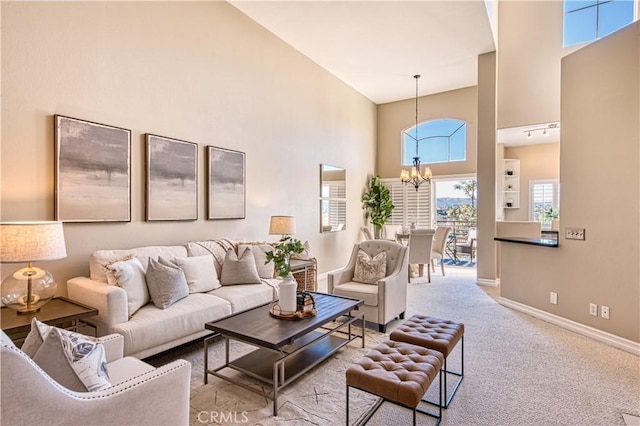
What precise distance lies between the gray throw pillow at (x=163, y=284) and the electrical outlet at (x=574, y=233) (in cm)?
425

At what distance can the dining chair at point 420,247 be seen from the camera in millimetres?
6340

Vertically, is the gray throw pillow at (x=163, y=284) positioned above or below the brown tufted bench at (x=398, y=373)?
above

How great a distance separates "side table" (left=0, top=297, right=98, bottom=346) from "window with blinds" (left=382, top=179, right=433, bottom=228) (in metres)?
7.16

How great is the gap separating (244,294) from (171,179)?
5.09 feet

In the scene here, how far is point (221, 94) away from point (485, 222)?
197 inches

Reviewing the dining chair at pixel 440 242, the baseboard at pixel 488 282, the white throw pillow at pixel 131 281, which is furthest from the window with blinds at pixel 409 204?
the white throw pillow at pixel 131 281

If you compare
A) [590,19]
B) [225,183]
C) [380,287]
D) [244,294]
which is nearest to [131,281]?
[244,294]

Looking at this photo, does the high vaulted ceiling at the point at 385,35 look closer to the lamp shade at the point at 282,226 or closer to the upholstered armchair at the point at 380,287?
the lamp shade at the point at 282,226

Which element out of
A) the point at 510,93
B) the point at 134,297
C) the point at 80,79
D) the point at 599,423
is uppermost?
the point at 510,93

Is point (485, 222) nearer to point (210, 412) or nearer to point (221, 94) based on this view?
point (221, 94)

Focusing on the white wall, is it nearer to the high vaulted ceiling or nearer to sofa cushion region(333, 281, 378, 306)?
the high vaulted ceiling

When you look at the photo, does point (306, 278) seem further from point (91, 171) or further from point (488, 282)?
point (488, 282)

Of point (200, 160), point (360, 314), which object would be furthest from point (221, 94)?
point (360, 314)

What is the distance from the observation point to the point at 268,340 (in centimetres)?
231
